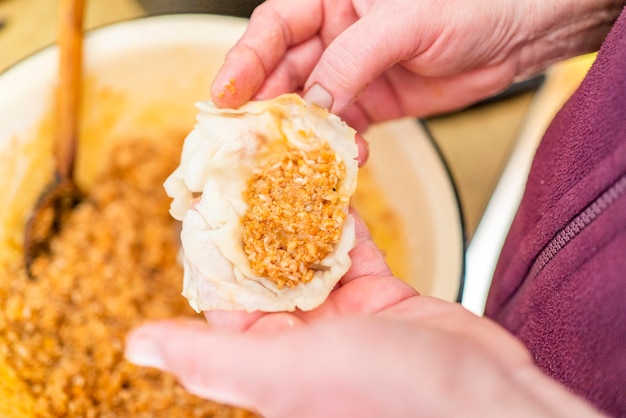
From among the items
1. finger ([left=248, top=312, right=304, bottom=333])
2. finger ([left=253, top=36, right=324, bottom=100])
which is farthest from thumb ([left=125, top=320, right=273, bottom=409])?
finger ([left=253, top=36, right=324, bottom=100])

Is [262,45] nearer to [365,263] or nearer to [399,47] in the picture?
[399,47]

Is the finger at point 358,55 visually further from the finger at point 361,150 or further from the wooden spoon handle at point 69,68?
the wooden spoon handle at point 69,68

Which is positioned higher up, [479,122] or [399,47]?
[399,47]

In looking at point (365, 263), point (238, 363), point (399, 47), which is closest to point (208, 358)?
point (238, 363)

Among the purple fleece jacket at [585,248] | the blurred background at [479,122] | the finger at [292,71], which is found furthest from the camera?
the blurred background at [479,122]

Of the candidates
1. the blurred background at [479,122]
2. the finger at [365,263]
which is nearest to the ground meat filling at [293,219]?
the finger at [365,263]

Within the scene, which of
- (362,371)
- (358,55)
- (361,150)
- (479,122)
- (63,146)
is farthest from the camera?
(479,122)

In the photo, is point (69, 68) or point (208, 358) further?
point (69, 68)

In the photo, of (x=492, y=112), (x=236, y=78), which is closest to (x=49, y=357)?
Result: (x=236, y=78)
